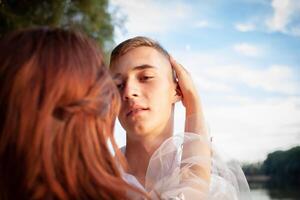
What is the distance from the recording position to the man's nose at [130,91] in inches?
56.4

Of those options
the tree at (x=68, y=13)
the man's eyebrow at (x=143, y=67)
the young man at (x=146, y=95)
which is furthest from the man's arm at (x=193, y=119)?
the tree at (x=68, y=13)

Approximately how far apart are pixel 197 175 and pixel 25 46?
1.96 feet

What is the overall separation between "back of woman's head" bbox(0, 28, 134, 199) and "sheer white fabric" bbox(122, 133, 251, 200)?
0.89 ft

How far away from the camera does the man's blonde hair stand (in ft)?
5.11

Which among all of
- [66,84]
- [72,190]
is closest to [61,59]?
[66,84]

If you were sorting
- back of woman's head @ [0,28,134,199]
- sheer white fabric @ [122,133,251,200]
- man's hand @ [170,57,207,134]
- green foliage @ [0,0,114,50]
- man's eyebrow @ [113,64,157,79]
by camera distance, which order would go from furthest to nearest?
green foliage @ [0,0,114,50] < man's eyebrow @ [113,64,157,79] < man's hand @ [170,57,207,134] < sheer white fabric @ [122,133,251,200] < back of woman's head @ [0,28,134,199]

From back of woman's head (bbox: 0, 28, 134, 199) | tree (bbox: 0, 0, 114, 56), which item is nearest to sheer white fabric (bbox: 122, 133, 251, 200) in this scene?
back of woman's head (bbox: 0, 28, 134, 199)

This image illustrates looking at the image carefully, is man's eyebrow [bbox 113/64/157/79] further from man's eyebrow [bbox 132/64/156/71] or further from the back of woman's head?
the back of woman's head

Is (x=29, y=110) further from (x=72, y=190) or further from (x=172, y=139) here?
(x=172, y=139)

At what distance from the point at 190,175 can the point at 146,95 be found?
39cm

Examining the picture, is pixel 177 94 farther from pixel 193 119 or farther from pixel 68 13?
pixel 68 13

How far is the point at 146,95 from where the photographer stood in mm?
1476

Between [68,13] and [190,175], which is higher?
[68,13]

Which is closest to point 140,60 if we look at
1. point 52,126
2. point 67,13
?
point 52,126
